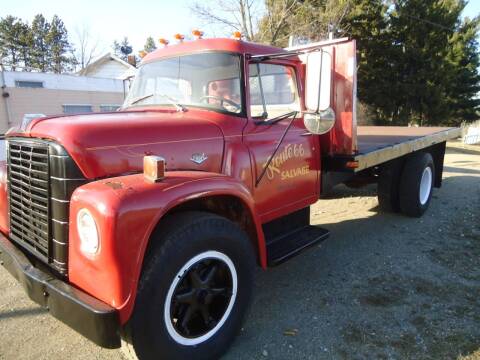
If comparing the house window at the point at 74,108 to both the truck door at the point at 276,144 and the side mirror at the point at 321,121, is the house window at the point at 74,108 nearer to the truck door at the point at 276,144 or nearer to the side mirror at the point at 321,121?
the truck door at the point at 276,144

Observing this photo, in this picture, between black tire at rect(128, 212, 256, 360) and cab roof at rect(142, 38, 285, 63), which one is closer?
black tire at rect(128, 212, 256, 360)

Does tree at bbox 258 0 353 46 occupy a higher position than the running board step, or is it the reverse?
tree at bbox 258 0 353 46

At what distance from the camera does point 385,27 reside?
22031 mm

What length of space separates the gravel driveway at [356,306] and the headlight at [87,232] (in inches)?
A: 40.8

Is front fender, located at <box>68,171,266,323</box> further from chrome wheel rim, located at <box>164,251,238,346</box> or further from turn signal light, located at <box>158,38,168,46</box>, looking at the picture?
turn signal light, located at <box>158,38,168,46</box>

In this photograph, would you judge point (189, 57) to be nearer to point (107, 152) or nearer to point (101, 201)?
point (107, 152)

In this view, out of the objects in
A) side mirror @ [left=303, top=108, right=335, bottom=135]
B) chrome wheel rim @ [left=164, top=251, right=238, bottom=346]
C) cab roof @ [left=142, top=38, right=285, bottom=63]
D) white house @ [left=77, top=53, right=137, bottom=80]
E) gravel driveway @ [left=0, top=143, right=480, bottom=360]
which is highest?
white house @ [left=77, top=53, right=137, bottom=80]

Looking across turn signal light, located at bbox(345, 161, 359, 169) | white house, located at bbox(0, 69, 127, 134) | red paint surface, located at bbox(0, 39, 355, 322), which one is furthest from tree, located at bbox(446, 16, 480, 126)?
red paint surface, located at bbox(0, 39, 355, 322)

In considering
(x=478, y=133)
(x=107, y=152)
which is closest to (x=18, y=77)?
(x=107, y=152)

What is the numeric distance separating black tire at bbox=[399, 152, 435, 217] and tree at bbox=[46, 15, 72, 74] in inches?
1873

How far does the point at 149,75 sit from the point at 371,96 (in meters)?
20.7

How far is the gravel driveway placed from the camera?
9.36 feet

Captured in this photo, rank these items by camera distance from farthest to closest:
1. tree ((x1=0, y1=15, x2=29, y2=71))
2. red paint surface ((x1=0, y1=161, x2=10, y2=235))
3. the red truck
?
tree ((x1=0, y1=15, x2=29, y2=71)) → red paint surface ((x1=0, y1=161, x2=10, y2=235)) → the red truck

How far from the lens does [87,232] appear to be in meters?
2.20
